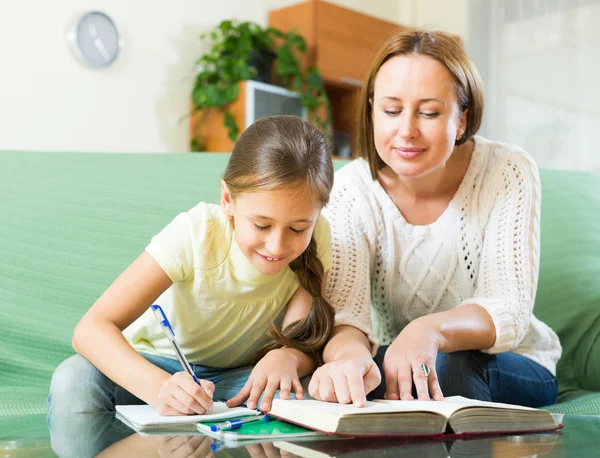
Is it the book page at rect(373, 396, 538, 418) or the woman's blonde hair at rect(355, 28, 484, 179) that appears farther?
the woman's blonde hair at rect(355, 28, 484, 179)

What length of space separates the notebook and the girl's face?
0.25 meters

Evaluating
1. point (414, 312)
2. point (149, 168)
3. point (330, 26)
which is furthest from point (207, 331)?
point (330, 26)

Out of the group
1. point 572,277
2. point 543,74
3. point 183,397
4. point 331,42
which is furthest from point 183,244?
point 543,74

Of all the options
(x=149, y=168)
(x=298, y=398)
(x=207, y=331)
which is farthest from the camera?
(x=149, y=168)

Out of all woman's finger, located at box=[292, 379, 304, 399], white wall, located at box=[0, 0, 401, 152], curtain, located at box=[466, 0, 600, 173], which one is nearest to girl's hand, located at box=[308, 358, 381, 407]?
woman's finger, located at box=[292, 379, 304, 399]

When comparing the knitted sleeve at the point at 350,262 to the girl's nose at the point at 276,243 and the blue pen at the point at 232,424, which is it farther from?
the blue pen at the point at 232,424

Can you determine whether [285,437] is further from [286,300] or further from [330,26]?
[330,26]

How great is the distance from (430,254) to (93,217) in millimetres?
714

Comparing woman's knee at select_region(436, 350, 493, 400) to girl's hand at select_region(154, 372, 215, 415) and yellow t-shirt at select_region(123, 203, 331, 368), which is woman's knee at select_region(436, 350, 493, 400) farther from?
girl's hand at select_region(154, 372, 215, 415)

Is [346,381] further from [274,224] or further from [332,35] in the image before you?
[332,35]

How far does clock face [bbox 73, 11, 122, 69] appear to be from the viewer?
3506 mm

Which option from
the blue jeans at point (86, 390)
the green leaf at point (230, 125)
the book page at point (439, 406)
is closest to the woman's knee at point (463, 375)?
the book page at point (439, 406)

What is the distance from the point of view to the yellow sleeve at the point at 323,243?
1.35m

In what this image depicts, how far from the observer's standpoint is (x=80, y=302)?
1552 mm
